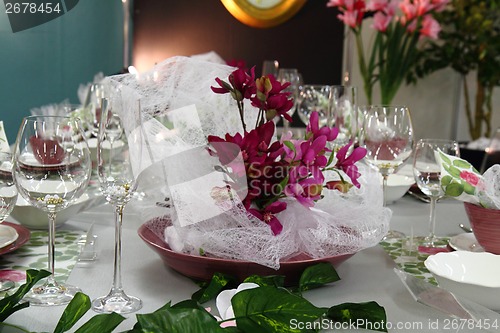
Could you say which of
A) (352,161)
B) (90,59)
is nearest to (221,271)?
(352,161)

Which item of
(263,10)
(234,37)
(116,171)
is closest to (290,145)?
(116,171)

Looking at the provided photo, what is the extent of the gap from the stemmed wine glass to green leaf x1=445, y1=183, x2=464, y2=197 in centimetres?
17

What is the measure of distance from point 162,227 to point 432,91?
155 inches

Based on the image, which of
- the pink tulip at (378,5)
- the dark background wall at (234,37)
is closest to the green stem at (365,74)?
the dark background wall at (234,37)

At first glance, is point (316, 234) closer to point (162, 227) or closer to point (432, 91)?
point (162, 227)

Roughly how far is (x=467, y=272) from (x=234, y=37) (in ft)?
10.4

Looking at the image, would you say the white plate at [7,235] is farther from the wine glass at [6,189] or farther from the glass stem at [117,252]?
the glass stem at [117,252]

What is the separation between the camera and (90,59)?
119 inches

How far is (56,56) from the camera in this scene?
2.55 meters

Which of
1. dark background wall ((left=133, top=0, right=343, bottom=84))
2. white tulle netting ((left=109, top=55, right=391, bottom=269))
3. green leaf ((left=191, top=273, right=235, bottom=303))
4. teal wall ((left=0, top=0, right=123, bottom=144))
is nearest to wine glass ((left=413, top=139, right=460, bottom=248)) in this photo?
white tulle netting ((left=109, top=55, right=391, bottom=269))

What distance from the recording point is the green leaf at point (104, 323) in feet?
2.12

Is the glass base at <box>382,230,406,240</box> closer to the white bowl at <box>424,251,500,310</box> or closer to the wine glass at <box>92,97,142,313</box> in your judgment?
the white bowl at <box>424,251,500,310</box>

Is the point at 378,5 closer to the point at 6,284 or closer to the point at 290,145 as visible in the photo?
the point at 290,145

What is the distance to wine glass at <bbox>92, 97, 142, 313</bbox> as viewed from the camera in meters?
0.84
